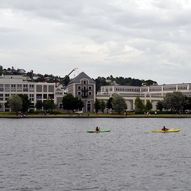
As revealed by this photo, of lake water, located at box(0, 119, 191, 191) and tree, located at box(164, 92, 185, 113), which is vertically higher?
tree, located at box(164, 92, 185, 113)

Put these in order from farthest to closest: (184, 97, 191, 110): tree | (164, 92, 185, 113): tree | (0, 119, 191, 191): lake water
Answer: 1. (184, 97, 191, 110): tree
2. (164, 92, 185, 113): tree
3. (0, 119, 191, 191): lake water

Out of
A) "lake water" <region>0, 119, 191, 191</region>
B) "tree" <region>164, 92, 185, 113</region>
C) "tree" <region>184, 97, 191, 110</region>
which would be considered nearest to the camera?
"lake water" <region>0, 119, 191, 191</region>

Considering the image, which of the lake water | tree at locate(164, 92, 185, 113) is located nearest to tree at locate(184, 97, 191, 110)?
tree at locate(164, 92, 185, 113)

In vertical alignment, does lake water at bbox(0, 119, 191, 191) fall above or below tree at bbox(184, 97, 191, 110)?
below

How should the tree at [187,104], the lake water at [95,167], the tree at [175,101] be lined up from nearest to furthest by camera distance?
the lake water at [95,167], the tree at [175,101], the tree at [187,104]

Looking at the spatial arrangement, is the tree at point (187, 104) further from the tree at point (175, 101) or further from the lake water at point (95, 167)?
the lake water at point (95, 167)

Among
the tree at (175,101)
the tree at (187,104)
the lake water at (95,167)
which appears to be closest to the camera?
the lake water at (95,167)

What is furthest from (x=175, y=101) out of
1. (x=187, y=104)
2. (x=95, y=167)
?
(x=95, y=167)

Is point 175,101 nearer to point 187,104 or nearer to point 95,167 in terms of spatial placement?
point 187,104

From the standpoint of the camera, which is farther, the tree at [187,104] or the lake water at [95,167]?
the tree at [187,104]

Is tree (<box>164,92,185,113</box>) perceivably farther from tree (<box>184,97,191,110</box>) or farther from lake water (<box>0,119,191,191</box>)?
lake water (<box>0,119,191,191</box>)

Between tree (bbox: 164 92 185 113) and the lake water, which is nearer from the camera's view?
the lake water

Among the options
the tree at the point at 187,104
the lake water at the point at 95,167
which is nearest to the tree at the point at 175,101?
the tree at the point at 187,104

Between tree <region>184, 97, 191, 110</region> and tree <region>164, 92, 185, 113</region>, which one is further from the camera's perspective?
tree <region>184, 97, 191, 110</region>
